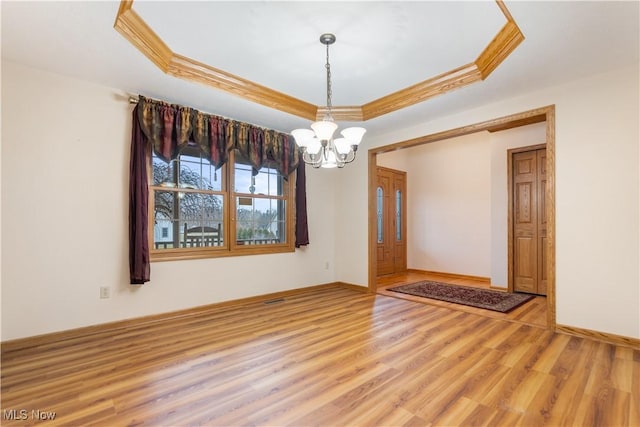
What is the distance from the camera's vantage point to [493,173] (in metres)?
5.05

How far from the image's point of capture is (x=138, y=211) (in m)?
3.16

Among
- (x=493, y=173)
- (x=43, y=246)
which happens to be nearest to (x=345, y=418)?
(x=43, y=246)

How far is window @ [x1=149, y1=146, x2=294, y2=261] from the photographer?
3.56m

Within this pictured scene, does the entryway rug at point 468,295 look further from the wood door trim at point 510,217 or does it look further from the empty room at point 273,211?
the wood door trim at point 510,217

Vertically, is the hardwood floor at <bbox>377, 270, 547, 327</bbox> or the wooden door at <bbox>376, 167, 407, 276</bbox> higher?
the wooden door at <bbox>376, 167, 407, 276</bbox>

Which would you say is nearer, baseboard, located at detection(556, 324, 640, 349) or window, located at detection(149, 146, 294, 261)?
baseboard, located at detection(556, 324, 640, 349)

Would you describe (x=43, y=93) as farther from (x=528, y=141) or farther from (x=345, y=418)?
(x=528, y=141)

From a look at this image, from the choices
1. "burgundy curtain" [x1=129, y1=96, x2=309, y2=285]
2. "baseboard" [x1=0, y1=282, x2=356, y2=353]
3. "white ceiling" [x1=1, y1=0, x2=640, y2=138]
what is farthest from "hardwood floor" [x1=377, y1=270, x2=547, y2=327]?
"burgundy curtain" [x1=129, y1=96, x2=309, y2=285]

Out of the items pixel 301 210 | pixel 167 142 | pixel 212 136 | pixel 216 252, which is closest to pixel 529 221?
pixel 301 210

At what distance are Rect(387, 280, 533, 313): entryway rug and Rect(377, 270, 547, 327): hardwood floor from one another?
110mm

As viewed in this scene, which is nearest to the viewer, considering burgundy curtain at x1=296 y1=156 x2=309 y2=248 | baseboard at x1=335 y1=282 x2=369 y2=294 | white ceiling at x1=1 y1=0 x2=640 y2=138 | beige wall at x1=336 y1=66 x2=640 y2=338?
white ceiling at x1=1 y1=0 x2=640 y2=138

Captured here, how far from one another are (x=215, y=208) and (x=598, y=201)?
414 centimetres

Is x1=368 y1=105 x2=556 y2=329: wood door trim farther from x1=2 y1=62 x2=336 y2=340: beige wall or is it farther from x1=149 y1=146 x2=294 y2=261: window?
x1=2 y1=62 x2=336 y2=340: beige wall

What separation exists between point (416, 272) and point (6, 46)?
683 cm
